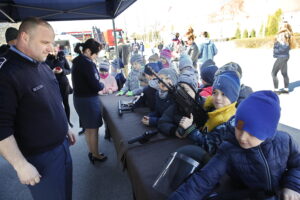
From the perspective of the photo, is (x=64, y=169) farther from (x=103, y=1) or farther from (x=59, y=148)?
(x=103, y=1)

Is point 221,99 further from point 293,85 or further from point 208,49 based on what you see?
point 293,85

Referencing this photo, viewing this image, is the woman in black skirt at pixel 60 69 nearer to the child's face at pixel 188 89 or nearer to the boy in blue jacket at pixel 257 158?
the child's face at pixel 188 89

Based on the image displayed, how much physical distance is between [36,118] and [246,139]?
3.90 ft

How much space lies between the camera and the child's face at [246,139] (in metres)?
0.91

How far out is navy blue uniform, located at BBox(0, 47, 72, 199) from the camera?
44.0 inches

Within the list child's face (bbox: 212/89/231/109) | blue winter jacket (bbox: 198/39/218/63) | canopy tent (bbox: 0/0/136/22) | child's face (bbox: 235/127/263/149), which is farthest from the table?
blue winter jacket (bbox: 198/39/218/63)

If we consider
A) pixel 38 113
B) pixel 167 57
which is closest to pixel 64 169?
pixel 38 113

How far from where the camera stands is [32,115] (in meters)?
1.23

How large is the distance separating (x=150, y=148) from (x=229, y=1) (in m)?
35.1

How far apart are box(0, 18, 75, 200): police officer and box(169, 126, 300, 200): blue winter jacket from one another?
88cm

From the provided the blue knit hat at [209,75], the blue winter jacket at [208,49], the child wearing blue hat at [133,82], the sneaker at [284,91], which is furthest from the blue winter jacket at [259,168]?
the blue winter jacket at [208,49]

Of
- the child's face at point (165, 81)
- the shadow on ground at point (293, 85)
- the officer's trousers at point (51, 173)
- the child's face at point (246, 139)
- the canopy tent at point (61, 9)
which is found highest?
the canopy tent at point (61, 9)

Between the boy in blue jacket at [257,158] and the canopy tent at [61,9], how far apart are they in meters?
3.24

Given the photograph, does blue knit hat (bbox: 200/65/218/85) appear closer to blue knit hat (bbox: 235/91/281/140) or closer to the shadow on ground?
blue knit hat (bbox: 235/91/281/140)
